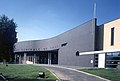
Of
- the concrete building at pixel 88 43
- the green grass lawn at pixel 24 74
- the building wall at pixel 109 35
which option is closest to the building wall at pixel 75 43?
the concrete building at pixel 88 43

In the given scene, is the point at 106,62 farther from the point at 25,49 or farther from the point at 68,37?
the point at 25,49

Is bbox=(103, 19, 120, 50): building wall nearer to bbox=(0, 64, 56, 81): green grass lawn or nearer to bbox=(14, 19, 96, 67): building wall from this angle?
bbox=(14, 19, 96, 67): building wall

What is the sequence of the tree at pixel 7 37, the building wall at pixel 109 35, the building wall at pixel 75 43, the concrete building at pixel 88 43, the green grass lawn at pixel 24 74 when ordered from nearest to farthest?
the green grass lawn at pixel 24 74 < the tree at pixel 7 37 < the building wall at pixel 109 35 < the concrete building at pixel 88 43 < the building wall at pixel 75 43

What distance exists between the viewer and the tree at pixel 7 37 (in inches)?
1027

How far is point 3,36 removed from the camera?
26438 millimetres

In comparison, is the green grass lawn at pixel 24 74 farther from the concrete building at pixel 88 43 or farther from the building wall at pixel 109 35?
the concrete building at pixel 88 43

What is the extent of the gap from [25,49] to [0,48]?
2329 inches

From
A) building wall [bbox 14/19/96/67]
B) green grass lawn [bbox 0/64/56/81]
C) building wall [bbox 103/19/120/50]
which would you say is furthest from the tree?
building wall [bbox 14/19/96/67]

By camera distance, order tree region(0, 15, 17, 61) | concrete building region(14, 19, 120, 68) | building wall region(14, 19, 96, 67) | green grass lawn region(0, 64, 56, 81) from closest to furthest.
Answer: green grass lawn region(0, 64, 56, 81), tree region(0, 15, 17, 61), concrete building region(14, 19, 120, 68), building wall region(14, 19, 96, 67)

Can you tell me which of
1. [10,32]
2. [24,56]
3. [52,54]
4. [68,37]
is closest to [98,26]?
[68,37]

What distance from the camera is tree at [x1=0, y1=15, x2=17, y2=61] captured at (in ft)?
85.6

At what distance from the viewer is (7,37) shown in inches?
1053

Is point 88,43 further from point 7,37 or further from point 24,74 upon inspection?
point 7,37

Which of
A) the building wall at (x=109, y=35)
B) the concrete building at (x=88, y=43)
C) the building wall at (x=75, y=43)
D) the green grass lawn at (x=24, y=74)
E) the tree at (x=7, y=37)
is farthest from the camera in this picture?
the building wall at (x=75, y=43)
